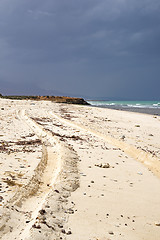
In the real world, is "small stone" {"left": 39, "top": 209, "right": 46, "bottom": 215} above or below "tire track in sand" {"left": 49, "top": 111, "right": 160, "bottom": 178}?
above

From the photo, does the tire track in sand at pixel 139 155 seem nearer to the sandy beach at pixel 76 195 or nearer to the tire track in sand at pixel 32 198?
the sandy beach at pixel 76 195

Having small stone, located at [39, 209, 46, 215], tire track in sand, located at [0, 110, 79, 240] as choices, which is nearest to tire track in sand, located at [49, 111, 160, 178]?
tire track in sand, located at [0, 110, 79, 240]

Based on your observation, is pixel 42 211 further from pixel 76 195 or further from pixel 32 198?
pixel 76 195

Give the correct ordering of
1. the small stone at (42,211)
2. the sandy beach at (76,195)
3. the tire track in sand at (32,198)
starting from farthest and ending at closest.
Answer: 1. the small stone at (42,211)
2. the sandy beach at (76,195)
3. the tire track in sand at (32,198)

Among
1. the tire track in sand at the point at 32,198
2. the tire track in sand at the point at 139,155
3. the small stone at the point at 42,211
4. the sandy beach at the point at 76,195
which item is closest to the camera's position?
the tire track in sand at the point at 32,198

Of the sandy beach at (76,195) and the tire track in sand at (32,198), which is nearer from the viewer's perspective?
the tire track in sand at (32,198)

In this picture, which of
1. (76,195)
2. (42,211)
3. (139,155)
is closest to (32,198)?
(42,211)

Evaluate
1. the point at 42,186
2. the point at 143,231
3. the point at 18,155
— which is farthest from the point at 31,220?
the point at 18,155

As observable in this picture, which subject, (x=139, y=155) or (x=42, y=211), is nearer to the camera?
(x=42, y=211)

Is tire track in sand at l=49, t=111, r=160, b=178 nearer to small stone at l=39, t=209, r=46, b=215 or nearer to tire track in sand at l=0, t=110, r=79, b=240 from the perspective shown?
tire track in sand at l=0, t=110, r=79, b=240

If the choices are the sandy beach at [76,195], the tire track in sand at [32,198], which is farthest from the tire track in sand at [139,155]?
the tire track in sand at [32,198]

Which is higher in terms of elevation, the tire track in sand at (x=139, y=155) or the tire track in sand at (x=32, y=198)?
the tire track in sand at (x=32, y=198)

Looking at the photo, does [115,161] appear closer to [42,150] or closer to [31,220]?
[42,150]

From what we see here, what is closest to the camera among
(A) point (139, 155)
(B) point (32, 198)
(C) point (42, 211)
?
(C) point (42, 211)
